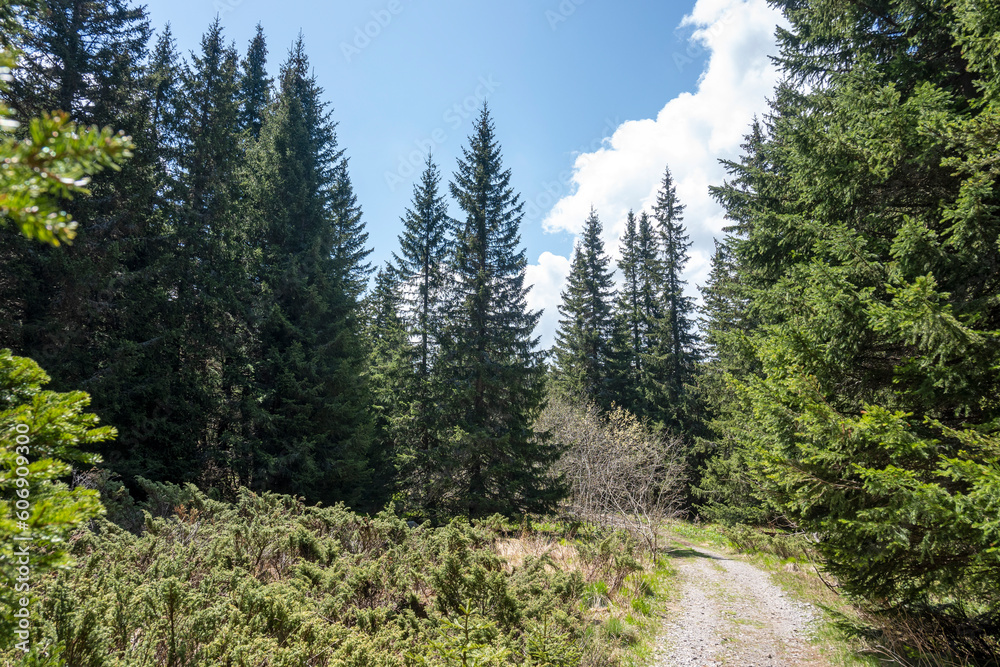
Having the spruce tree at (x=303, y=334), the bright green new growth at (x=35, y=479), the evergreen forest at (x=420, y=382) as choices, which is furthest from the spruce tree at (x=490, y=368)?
the bright green new growth at (x=35, y=479)

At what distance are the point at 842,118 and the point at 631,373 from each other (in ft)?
71.0

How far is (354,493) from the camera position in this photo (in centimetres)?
1364

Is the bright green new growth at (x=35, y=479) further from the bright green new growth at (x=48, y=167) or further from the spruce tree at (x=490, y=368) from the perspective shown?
the spruce tree at (x=490, y=368)

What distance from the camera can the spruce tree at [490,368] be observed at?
1326cm

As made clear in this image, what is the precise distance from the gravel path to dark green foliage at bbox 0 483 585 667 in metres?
1.51

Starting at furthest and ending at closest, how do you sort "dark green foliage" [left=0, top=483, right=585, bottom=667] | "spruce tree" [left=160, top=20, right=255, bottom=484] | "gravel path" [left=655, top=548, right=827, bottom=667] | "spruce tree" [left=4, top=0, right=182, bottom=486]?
"spruce tree" [left=160, top=20, right=255, bottom=484], "spruce tree" [left=4, top=0, right=182, bottom=486], "gravel path" [left=655, top=548, right=827, bottom=667], "dark green foliage" [left=0, top=483, right=585, bottom=667]

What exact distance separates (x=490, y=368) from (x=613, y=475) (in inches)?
198

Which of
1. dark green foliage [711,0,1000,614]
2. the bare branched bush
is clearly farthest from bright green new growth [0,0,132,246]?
the bare branched bush

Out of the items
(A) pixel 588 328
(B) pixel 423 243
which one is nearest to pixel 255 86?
(B) pixel 423 243

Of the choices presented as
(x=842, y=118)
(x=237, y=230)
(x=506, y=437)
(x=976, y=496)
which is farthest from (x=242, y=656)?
(x=237, y=230)

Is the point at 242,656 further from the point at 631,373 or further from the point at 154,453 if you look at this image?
the point at 631,373

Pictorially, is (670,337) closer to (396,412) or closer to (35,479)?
(396,412)

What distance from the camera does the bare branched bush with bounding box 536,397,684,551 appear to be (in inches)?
384

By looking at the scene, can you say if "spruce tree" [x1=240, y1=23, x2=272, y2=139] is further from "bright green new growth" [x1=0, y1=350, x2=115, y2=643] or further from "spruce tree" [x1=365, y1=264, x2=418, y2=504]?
"bright green new growth" [x1=0, y1=350, x2=115, y2=643]
